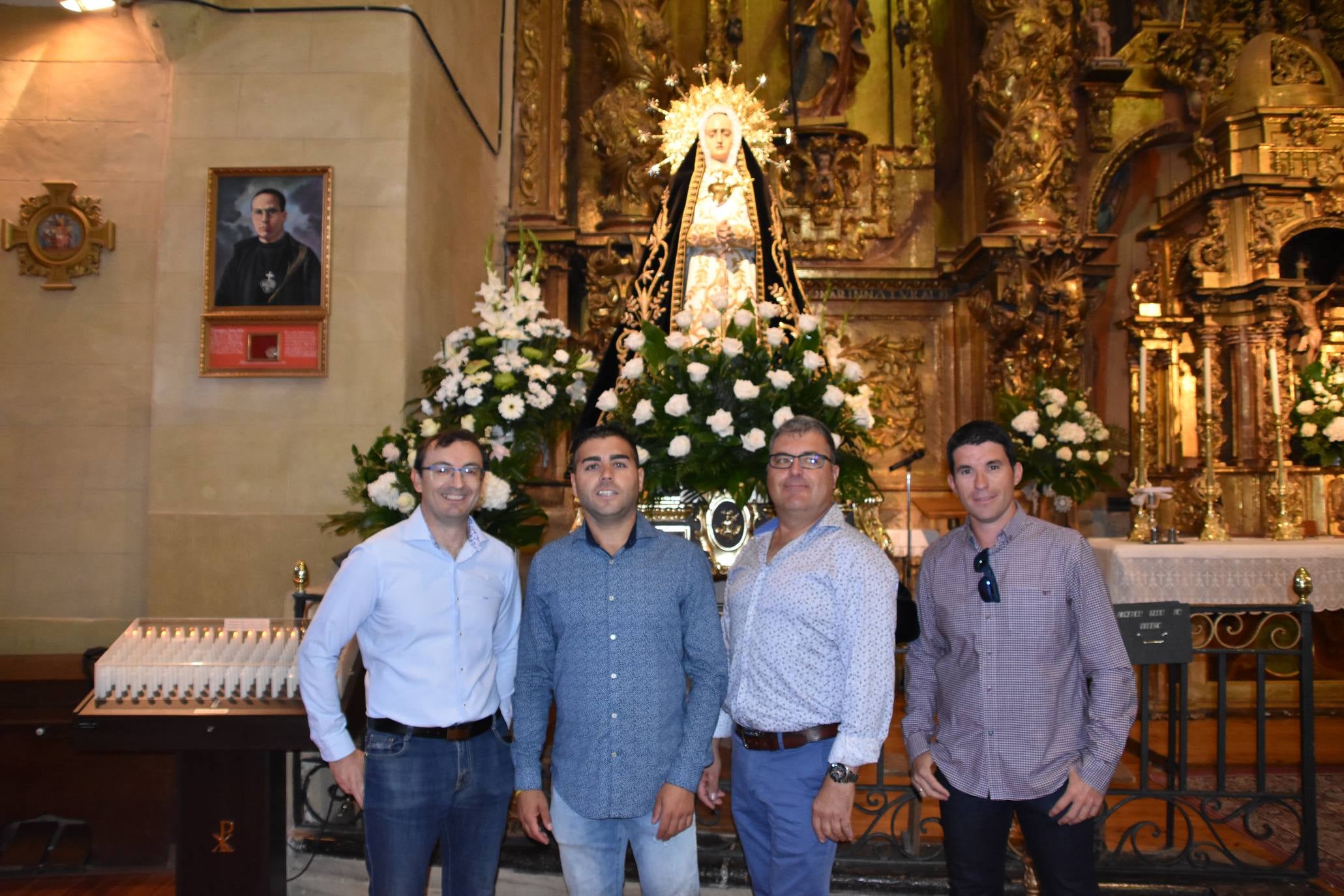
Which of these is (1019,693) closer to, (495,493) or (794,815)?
(794,815)

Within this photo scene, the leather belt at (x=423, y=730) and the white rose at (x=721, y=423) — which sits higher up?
the white rose at (x=721, y=423)

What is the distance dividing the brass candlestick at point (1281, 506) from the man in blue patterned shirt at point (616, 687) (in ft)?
18.0

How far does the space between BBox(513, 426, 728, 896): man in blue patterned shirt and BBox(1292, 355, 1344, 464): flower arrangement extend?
6.50 m

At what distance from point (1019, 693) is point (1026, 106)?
717 centimetres

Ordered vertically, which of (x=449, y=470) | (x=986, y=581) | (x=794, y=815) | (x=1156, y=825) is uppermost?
(x=449, y=470)

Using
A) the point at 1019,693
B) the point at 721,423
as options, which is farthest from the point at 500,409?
the point at 1019,693

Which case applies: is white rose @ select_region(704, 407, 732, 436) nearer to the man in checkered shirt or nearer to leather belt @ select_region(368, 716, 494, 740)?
the man in checkered shirt

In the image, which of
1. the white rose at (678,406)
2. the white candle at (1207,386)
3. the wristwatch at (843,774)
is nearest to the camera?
the wristwatch at (843,774)

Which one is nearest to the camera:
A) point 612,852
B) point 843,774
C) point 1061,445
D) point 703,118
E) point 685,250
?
point 843,774

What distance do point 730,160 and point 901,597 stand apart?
13.8ft

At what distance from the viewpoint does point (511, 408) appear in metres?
4.86

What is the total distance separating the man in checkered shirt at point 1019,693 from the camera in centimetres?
240

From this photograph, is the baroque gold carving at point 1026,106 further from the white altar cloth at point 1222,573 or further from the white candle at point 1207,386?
the white altar cloth at point 1222,573

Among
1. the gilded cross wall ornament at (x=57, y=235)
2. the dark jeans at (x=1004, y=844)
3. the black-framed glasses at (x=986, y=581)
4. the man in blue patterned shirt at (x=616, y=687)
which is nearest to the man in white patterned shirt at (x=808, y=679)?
the man in blue patterned shirt at (x=616, y=687)
